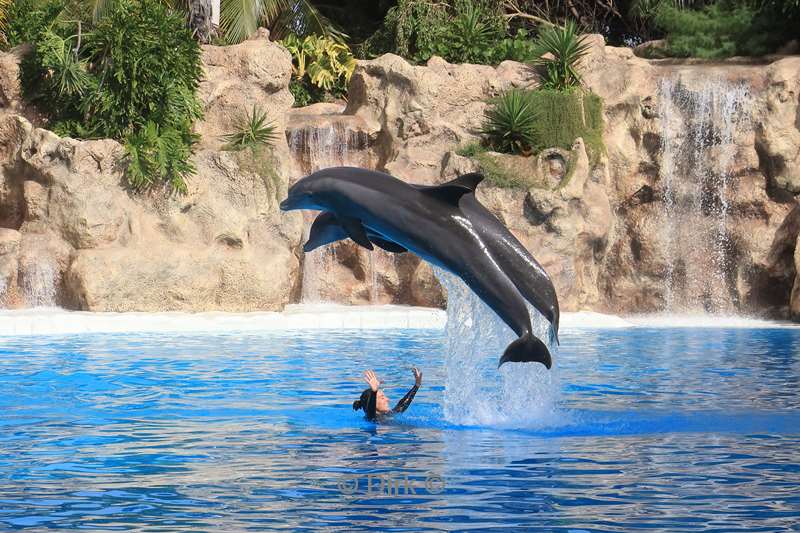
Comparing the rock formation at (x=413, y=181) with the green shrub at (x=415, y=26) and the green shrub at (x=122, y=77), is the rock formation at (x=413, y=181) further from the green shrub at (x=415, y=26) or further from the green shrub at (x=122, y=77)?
the green shrub at (x=415, y=26)

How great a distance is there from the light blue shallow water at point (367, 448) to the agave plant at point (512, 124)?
752 cm

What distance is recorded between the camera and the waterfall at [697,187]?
21.3 meters

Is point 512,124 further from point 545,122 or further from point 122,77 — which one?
point 122,77

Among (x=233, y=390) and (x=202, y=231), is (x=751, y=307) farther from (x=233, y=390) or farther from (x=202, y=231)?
(x=233, y=390)

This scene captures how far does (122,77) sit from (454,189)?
13.2 m

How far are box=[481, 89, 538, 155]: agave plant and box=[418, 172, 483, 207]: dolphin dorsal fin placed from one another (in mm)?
12586

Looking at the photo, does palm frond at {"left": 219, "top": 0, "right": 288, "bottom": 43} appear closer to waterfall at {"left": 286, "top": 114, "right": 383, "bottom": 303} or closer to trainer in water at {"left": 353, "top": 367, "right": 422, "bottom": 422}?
waterfall at {"left": 286, "top": 114, "right": 383, "bottom": 303}

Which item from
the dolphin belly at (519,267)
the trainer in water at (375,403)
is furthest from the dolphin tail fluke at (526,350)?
the trainer in water at (375,403)

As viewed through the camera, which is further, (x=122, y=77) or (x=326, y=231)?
(x=122, y=77)

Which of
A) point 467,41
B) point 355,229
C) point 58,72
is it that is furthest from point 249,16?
point 355,229

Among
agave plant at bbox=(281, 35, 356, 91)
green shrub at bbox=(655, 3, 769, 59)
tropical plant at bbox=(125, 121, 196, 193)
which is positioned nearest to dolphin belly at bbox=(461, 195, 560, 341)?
tropical plant at bbox=(125, 121, 196, 193)

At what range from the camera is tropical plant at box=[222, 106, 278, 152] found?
1989cm

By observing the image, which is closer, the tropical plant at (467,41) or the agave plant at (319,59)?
the tropical plant at (467,41)

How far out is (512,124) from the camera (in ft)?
66.7
